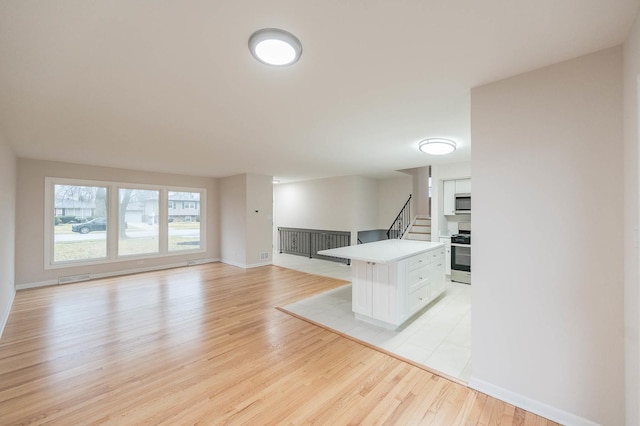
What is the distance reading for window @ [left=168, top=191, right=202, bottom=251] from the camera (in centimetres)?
709

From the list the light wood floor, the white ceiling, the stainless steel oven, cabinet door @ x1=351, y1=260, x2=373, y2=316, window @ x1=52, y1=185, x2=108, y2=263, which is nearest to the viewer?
the white ceiling

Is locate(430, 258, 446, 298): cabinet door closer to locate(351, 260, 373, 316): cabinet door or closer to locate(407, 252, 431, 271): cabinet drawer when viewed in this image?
locate(407, 252, 431, 271): cabinet drawer

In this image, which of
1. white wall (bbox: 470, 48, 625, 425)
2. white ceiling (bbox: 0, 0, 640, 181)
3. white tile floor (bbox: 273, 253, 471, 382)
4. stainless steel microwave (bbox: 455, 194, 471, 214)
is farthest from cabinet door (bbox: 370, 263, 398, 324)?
stainless steel microwave (bbox: 455, 194, 471, 214)

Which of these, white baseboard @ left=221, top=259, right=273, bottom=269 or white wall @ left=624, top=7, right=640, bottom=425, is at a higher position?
white wall @ left=624, top=7, right=640, bottom=425

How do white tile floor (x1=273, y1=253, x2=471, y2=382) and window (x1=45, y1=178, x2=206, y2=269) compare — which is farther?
window (x1=45, y1=178, x2=206, y2=269)

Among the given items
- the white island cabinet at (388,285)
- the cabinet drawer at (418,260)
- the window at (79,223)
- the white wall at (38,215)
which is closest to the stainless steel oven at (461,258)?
the cabinet drawer at (418,260)

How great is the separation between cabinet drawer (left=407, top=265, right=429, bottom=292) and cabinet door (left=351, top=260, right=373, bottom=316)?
53 cm

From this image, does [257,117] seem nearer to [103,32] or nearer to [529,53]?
[103,32]

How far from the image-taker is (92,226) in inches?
231

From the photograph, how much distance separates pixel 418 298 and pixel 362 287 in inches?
33.1

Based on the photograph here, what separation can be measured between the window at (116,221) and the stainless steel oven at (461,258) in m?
6.51

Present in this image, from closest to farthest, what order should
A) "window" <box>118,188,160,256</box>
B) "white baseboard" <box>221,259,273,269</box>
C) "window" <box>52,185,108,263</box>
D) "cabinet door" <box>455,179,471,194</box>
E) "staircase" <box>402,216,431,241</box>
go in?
"window" <box>52,185,108,263</box>
"cabinet door" <box>455,179,471,194</box>
"window" <box>118,188,160,256</box>
"staircase" <box>402,216,431,241</box>
"white baseboard" <box>221,259,273,269</box>

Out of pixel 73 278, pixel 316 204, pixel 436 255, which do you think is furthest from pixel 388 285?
pixel 73 278

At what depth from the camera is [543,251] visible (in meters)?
1.91
